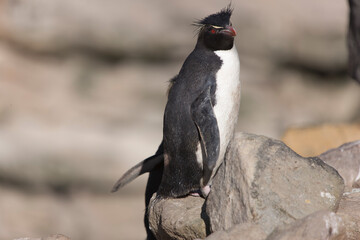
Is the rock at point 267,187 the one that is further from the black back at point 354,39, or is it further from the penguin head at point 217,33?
the black back at point 354,39

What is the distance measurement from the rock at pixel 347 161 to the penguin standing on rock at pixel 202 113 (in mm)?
650

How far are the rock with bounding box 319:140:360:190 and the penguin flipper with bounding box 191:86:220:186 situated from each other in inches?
28.6

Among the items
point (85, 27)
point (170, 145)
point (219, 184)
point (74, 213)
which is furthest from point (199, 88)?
point (74, 213)

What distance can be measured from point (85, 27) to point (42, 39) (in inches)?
17.8

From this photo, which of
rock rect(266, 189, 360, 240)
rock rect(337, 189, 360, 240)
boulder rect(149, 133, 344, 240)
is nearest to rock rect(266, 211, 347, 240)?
rock rect(266, 189, 360, 240)

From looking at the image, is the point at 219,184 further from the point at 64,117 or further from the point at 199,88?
the point at 64,117

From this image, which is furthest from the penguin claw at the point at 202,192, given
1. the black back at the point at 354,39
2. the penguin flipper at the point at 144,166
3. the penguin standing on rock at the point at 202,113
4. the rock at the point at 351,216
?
the black back at the point at 354,39

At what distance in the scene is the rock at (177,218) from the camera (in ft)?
7.64

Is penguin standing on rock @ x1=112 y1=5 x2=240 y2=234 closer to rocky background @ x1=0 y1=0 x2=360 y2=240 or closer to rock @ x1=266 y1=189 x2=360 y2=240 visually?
rock @ x1=266 y1=189 x2=360 y2=240

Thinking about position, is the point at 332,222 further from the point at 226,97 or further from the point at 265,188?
the point at 226,97

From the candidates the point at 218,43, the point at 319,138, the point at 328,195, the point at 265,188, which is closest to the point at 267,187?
the point at 265,188

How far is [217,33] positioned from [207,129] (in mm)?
461

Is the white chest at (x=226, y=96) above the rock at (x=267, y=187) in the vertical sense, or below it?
above

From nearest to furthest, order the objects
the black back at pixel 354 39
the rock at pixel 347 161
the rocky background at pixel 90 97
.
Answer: the rock at pixel 347 161
the black back at pixel 354 39
the rocky background at pixel 90 97
